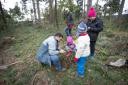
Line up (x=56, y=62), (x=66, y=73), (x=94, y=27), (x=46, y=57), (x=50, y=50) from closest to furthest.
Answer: (x=50, y=50) < (x=46, y=57) < (x=56, y=62) < (x=66, y=73) < (x=94, y=27)

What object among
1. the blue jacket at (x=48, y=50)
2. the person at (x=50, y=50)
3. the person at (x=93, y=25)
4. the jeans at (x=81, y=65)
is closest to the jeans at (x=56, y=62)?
the person at (x=50, y=50)

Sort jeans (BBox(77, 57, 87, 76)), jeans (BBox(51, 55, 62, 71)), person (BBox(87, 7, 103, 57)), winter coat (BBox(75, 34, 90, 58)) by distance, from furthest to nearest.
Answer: person (BBox(87, 7, 103, 57)), jeans (BBox(51, 55, 62, 71)), jeans (BBox(77, 57, 87, 76)), winter coat (BBox(75, 34, 90, 58))

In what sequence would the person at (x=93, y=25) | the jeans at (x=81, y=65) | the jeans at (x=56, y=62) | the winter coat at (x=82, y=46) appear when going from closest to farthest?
the winter coat at (x=82, y=46) → the jeans at (x=81, y=65) → the jeans at (x=56, y=62) → the person at (x=93, y=25)

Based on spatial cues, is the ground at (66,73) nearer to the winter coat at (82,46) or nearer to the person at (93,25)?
the winter coat at (82,46)

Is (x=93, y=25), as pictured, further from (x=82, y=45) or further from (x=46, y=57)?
(x=46, y=57)

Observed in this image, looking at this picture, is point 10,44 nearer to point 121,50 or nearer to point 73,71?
point 73,71

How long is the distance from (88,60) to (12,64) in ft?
10.4

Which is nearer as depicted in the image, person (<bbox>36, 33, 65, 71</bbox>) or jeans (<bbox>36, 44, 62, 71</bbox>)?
person (<bbox>36, 33, 65, 71</bbox>)

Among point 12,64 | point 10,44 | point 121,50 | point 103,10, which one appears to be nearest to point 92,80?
point 121,50

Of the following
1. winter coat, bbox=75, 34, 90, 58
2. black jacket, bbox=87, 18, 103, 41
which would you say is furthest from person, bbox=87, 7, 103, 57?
winter coat, bbox=75, 34, 90, 58

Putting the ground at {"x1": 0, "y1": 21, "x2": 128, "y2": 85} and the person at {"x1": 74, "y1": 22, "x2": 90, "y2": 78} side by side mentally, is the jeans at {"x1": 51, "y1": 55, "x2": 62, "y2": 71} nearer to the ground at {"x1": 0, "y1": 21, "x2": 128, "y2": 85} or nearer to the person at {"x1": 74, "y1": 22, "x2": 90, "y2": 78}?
the ground at {"x1": 0, "y1": 21, "x2": 128, "y2": 85}

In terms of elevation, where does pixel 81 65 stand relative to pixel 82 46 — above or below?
below

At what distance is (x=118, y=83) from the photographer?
5039 mm

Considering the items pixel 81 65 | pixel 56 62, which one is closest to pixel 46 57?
pixel 56 62
